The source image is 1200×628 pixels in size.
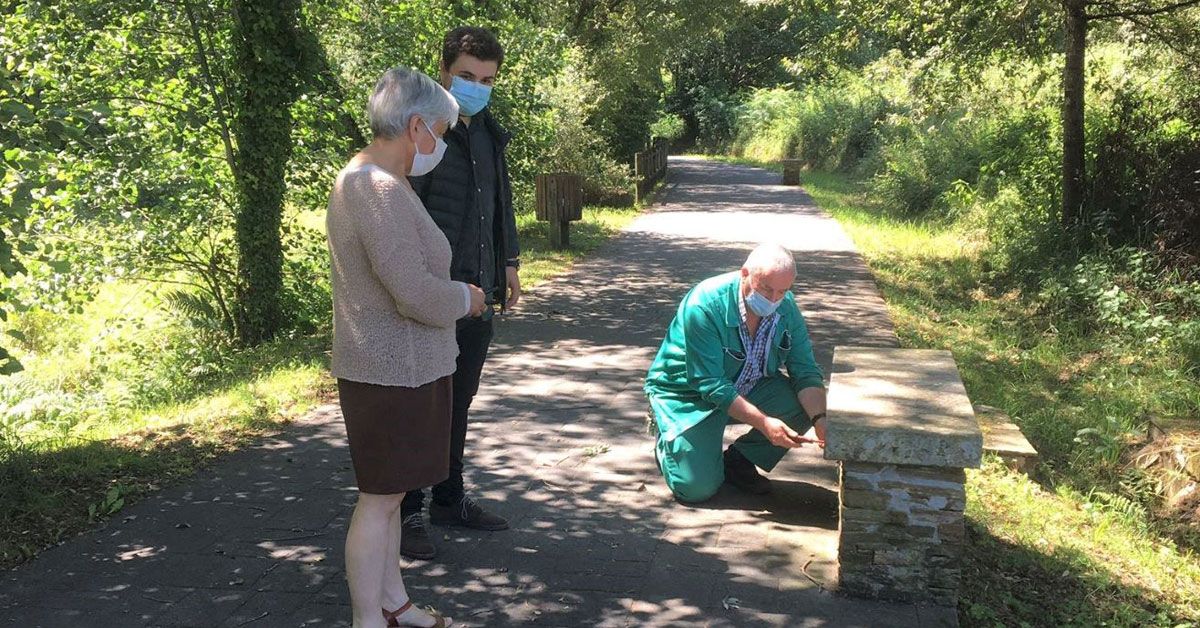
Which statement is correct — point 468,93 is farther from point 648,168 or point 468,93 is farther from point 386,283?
point 648,168

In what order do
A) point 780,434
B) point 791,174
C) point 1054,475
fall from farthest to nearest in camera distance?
1. point 791,174
2. point 1054,475
3. point 780,434

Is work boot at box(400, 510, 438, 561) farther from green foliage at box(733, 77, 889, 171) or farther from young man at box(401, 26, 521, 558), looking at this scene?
green foliage at box(733, 77, 889, 171)

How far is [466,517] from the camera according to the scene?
4480mm

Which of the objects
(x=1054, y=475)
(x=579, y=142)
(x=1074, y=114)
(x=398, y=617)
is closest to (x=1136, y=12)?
(x=1074, y=114)

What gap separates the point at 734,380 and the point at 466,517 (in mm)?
1384

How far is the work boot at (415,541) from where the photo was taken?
4.14m

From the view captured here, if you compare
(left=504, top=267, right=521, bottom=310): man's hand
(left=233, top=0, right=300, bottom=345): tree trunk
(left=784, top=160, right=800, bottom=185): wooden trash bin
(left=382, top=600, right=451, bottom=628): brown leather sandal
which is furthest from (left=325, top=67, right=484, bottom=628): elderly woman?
(left=784, top=160, right=800, bottom=185): wooden trash bin

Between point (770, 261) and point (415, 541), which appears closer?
point (415, 541)

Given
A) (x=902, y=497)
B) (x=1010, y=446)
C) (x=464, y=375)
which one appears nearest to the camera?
(x=902, y=497)

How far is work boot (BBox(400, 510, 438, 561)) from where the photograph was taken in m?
4.14

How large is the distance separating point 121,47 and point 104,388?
127 inches

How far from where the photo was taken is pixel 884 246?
14.8 m

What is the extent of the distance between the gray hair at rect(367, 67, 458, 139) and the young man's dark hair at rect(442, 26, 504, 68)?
908 millimetres

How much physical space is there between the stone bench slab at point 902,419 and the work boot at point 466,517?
60.6 inches
